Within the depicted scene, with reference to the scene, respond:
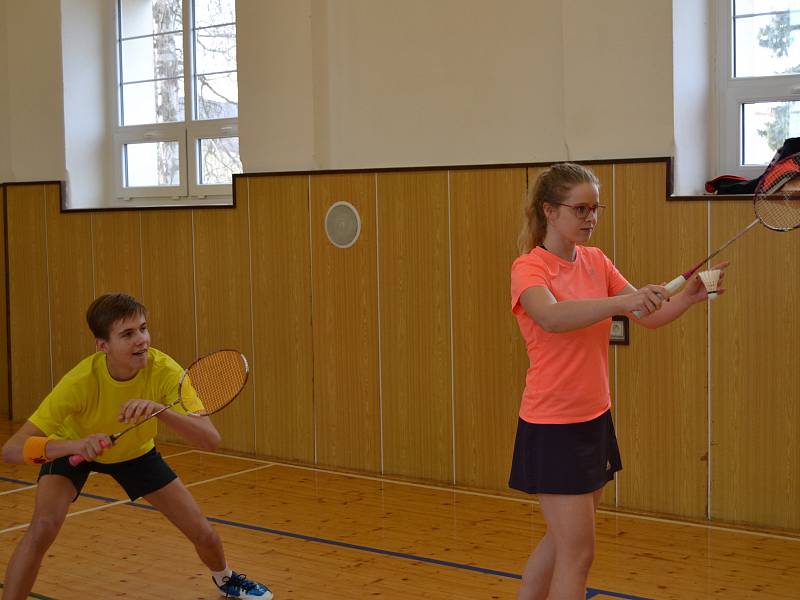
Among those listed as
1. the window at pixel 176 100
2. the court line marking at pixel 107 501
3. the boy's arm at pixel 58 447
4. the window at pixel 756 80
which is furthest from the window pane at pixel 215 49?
the boy's arm at pixel 58 447

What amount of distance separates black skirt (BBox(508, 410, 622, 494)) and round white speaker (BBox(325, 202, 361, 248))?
11.4ft

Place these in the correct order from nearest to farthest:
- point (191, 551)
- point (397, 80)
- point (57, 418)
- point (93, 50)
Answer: point (57, 418)
point (191, 551)
point (397, 80)
point (93, 50)

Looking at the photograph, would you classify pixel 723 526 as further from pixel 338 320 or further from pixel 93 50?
pixel 93 50

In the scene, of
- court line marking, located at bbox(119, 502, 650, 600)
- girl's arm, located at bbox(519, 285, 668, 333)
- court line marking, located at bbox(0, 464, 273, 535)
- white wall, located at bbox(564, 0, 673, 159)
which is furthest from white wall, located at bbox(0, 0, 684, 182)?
girl's arm, located at bbox(519, 285, 668, 333)

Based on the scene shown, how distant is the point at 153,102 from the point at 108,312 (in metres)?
4.66

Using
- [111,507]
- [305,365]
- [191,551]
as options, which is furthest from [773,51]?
[111,507]

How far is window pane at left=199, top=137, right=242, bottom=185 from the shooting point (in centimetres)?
757

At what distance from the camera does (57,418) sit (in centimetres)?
374

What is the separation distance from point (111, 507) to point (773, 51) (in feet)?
13.7

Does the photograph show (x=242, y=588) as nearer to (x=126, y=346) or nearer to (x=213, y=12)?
(x=126, y=346)

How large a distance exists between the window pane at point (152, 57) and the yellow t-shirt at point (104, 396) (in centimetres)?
452

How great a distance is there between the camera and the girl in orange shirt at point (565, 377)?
2863 millimetres

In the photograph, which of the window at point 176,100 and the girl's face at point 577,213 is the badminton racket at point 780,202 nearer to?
the girl's face at point 577,213

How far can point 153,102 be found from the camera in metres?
8.08
